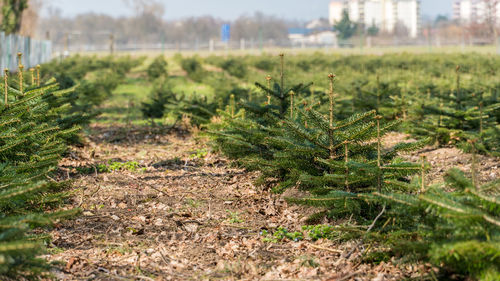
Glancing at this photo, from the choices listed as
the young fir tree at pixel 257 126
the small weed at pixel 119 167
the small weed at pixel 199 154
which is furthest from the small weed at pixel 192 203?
the small weed at pixel 199 154

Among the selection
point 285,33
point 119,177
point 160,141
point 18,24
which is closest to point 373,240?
point 119,177

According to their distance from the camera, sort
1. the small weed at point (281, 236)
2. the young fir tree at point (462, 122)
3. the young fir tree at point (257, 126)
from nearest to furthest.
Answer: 1. the small weed at point (281, 236)
2. the young fir tree at point (257, 126)
3. the young fir tree at point (462, 122)

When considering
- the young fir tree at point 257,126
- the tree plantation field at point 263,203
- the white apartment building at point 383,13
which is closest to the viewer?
the tree plantation field at point 263,203

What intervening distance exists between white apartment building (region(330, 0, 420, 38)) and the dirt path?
120 ft

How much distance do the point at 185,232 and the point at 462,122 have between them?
4.82 m

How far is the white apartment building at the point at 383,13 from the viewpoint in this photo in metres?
49.9

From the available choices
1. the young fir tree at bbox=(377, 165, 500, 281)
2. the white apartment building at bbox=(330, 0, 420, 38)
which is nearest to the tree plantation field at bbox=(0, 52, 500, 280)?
the young fir tree at bbox=(377, 165, 500, 281)

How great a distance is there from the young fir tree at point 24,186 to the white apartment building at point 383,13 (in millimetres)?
38088

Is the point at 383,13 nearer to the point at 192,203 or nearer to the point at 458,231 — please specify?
the point at 192,203

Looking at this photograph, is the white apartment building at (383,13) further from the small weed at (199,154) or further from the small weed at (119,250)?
the small weed at (119,250)

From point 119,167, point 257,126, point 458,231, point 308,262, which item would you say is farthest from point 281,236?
point 119,167

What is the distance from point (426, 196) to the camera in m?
2.82

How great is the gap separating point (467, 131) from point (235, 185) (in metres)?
3.41

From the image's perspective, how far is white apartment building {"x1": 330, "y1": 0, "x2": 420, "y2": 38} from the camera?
1966 inches
